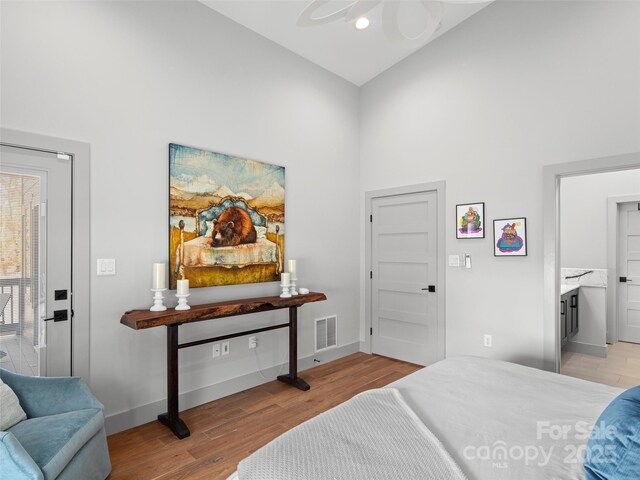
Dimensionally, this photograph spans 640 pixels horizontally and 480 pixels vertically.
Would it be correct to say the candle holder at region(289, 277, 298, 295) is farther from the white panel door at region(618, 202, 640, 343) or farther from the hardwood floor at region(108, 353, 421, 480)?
the white panel door at region(618, 202, 640, 343)

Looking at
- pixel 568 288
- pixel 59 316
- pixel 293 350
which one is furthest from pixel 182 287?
pixel 568 288

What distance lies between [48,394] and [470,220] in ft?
12.0

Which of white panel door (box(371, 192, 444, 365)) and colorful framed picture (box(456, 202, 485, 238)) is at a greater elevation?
colorful framed picture (box(456, 202, 485, 238))

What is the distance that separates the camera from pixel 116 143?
8.58 ft

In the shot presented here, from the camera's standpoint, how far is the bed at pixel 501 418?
3.93 feet

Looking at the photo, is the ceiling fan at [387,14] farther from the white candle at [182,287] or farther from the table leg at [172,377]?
the table leg at [172,377]

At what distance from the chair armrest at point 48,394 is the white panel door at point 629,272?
6.09 metres

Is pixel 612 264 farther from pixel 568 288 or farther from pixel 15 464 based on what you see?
pixel 15 464

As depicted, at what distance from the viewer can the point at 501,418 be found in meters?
1.50

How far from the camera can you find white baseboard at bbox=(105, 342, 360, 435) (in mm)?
2594

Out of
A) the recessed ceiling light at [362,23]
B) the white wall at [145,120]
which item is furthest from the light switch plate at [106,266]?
the recessed ceiling light at [362,23]

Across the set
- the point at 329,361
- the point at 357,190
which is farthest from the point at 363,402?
the point at 357,190

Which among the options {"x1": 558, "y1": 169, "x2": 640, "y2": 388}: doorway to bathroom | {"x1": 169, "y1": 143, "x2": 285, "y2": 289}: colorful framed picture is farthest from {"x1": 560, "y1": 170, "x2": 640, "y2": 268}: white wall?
{"x1": 169, "y1": 143, "x2": 285, "y2": 289}: colorful framed picture

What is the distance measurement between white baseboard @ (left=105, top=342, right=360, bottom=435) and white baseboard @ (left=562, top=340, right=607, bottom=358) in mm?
3099
